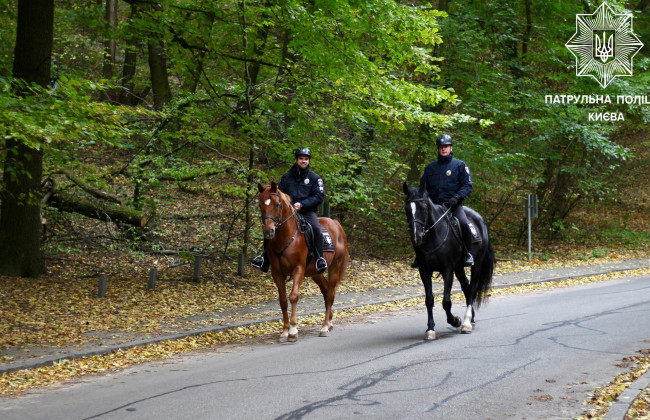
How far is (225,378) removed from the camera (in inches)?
320

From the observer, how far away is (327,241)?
460 inches

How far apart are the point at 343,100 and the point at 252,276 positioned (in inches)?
232

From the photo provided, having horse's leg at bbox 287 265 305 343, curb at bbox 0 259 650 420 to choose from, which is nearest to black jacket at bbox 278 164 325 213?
horse's leg at bbox 287 265 305 343

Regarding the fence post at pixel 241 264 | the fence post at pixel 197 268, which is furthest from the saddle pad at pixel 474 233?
the fence post at pixel 241 264

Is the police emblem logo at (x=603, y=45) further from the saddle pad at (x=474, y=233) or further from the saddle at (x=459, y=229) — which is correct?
the saddle at (x=459, y=229)

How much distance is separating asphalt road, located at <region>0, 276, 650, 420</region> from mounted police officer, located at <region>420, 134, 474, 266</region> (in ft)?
5.74

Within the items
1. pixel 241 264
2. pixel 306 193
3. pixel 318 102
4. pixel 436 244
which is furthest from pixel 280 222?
pixel 241 264

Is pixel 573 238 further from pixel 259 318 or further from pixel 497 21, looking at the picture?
pixel 259 318

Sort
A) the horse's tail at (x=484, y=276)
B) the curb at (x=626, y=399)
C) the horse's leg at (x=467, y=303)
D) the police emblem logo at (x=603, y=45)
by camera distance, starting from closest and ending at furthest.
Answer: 1. the curb at (x=626, y=399)
2. the horse's leg at (x=467, y=303)
3. the horse's tail at (x=484, y=276)
4. the police emblem logo at (x=603, y=45)

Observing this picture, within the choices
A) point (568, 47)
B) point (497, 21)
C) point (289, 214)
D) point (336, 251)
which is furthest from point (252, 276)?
point (568, 47)

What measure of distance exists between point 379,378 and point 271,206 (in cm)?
352

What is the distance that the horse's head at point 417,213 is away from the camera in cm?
1022

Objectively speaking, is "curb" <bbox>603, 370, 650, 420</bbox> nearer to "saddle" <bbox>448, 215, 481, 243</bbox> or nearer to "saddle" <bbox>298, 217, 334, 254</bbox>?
"saddle" <bbox>448, 215, 481, 243</bbox>

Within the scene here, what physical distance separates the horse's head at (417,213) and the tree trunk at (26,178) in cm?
777
